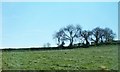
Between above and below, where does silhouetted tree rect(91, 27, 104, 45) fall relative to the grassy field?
above

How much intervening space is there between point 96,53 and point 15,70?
624 cm

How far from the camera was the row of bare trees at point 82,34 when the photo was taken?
12.4 meters

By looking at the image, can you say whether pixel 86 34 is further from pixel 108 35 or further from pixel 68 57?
pixel 68 57

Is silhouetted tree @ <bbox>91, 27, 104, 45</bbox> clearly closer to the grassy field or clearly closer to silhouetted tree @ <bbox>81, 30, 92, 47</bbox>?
silhouetted tree @ <bbox>81, 30, 92, 47</bbox>

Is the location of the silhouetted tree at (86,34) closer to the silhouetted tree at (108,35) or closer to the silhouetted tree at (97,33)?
the silhouetted tree at (97,33)

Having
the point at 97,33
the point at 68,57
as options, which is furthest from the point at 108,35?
the point at 68,57

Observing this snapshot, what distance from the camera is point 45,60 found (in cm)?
1398

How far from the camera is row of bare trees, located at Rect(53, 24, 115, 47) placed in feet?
40.6

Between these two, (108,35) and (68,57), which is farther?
(68,57)

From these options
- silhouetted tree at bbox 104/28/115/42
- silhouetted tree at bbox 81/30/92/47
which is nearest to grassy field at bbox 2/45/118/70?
silhouetted tree at bbox 104/28/115/42

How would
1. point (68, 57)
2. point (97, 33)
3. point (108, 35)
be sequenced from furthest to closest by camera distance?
point (68, 57), point (108, 35), point (97, 33)

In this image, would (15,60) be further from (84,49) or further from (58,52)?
(84,49)

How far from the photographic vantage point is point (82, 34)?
12.8 meters

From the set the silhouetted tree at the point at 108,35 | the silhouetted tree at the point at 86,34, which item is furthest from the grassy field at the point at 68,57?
the silhouetted tree at the point at 86,34
